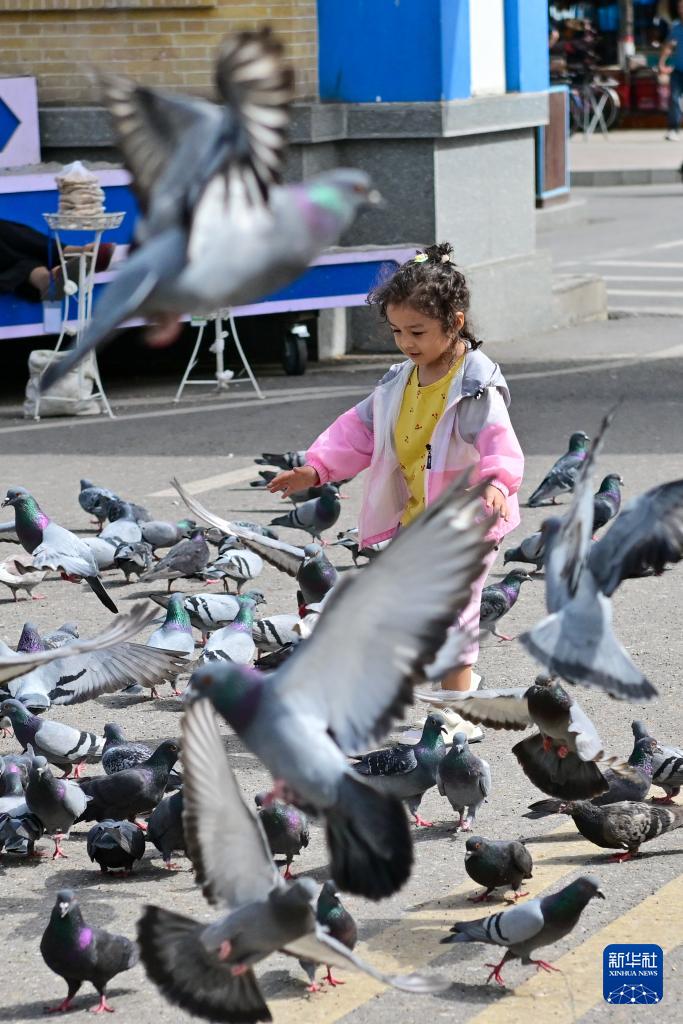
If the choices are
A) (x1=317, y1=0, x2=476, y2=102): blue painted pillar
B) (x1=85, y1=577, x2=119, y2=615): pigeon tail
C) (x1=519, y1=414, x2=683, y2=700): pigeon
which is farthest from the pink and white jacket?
(x1=317, y1=0, x2=476, y2=102): blue painted pillar

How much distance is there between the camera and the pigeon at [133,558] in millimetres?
8398

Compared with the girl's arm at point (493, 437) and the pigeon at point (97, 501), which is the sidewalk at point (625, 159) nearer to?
the pigeon at point (97, 501)

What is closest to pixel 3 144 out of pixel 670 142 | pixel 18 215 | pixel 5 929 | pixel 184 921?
pixel 18 215

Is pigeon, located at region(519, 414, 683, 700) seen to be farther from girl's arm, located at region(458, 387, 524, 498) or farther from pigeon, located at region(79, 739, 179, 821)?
pigeon, located at region(79, 739, 179, 821)

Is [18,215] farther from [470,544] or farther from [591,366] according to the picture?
[470,544]

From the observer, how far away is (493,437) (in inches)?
189

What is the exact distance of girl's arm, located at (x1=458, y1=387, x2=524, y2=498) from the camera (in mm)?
4609

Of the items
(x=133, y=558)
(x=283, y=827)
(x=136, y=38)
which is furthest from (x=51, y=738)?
(x=136, y=38)

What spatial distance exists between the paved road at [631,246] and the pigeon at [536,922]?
43.6ft

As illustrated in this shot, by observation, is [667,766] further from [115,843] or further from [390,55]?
[390,55]

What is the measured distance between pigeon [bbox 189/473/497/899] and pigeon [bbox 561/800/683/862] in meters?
3.18

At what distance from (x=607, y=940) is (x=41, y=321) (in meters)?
9.02

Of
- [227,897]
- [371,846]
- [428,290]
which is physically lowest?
[227,897]

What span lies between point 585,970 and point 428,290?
1.83 meters
